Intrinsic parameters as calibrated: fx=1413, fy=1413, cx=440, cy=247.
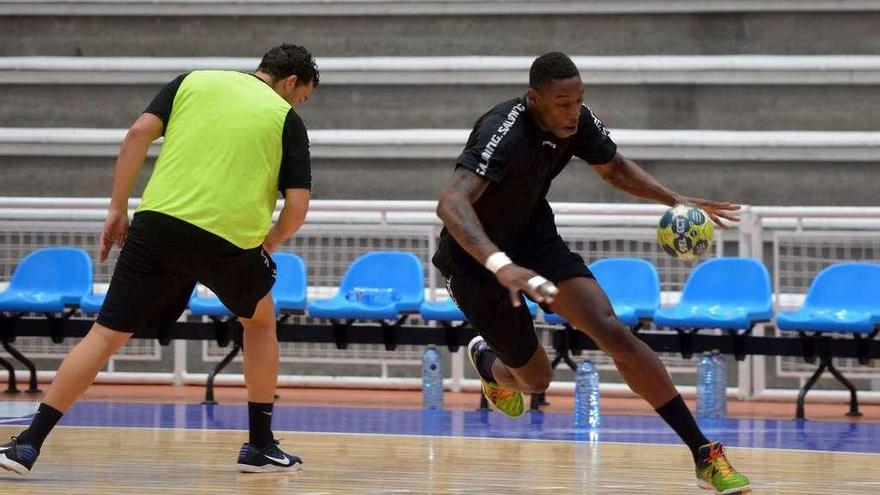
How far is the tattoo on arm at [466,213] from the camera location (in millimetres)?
4691

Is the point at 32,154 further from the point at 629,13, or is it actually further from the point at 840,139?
the point at 840,139

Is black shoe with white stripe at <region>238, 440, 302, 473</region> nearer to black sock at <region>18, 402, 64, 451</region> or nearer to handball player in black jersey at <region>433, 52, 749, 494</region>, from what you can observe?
black sock at <region>18, 402, 64, 451</region>

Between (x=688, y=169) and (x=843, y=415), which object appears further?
(x=688, y=169)

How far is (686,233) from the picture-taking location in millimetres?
6070

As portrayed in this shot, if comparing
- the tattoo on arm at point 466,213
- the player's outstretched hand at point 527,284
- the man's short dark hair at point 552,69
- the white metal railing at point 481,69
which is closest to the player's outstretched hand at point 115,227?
the tattoo on arm at point 466,213

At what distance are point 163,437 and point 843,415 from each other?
15.7 feet

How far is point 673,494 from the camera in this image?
5.43m

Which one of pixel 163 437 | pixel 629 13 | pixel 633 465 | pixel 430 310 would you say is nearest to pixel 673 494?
pixel 633 465

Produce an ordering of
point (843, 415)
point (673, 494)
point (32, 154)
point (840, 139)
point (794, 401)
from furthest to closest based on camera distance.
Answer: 1. point (32, 154)
2. point (840, 139)
3. point (794, 401)
4. point (843, 415)
5. point (673, 494)

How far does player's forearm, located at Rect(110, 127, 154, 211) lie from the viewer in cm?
562

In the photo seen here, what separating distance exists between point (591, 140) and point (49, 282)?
6280 millimetres

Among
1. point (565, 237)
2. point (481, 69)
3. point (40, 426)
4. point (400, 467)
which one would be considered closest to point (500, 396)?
point (400, 467)

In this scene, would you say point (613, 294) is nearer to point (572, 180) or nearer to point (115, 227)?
point (572, 180)

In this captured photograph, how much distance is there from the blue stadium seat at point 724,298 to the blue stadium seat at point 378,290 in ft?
5.79
